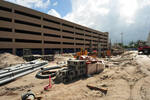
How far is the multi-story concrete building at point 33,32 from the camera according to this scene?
75.9 ft

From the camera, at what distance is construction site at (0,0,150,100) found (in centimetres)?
548

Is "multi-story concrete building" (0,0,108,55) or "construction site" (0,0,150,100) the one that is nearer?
"construction site" (0,0,150,100)

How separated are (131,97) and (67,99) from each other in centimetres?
335

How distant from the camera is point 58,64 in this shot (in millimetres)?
14828

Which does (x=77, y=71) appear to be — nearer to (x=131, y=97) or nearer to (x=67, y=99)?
(x=67, y=99)

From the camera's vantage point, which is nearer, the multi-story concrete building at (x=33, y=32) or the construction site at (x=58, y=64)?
the construction site at (x=58, y=64)

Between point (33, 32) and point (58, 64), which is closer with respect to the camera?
point (58, 64)

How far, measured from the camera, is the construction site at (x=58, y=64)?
5480 millimetres

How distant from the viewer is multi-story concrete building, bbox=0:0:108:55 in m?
23.1

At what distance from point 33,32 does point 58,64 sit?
63.9ft

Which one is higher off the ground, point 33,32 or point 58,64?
point 33,32

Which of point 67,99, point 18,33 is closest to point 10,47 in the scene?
point 18,33

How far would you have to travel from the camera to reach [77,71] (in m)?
8.15

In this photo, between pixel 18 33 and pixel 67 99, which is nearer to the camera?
pixel 67 99
